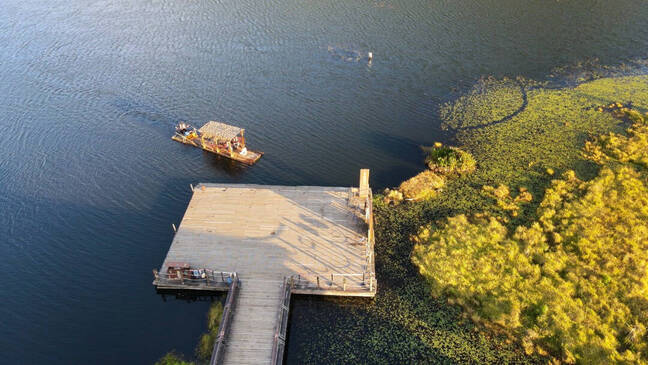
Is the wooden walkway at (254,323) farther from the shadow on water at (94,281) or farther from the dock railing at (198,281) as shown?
the shadow on water at (94,281)

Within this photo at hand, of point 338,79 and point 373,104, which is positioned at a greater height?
point 338,79

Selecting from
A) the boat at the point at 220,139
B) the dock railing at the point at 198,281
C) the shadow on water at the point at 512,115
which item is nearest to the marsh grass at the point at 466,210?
the shadow on water at the point at 512,115

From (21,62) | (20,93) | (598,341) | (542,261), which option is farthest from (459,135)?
(21,62)

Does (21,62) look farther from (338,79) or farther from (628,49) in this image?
(628,49)

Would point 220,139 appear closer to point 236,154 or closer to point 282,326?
point 236,154

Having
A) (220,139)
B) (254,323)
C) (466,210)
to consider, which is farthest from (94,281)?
(466,210)

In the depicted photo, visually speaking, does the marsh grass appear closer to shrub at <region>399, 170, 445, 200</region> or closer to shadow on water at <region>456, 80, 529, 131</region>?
shadow on water at <region>456, 80, 529, 131</region>
